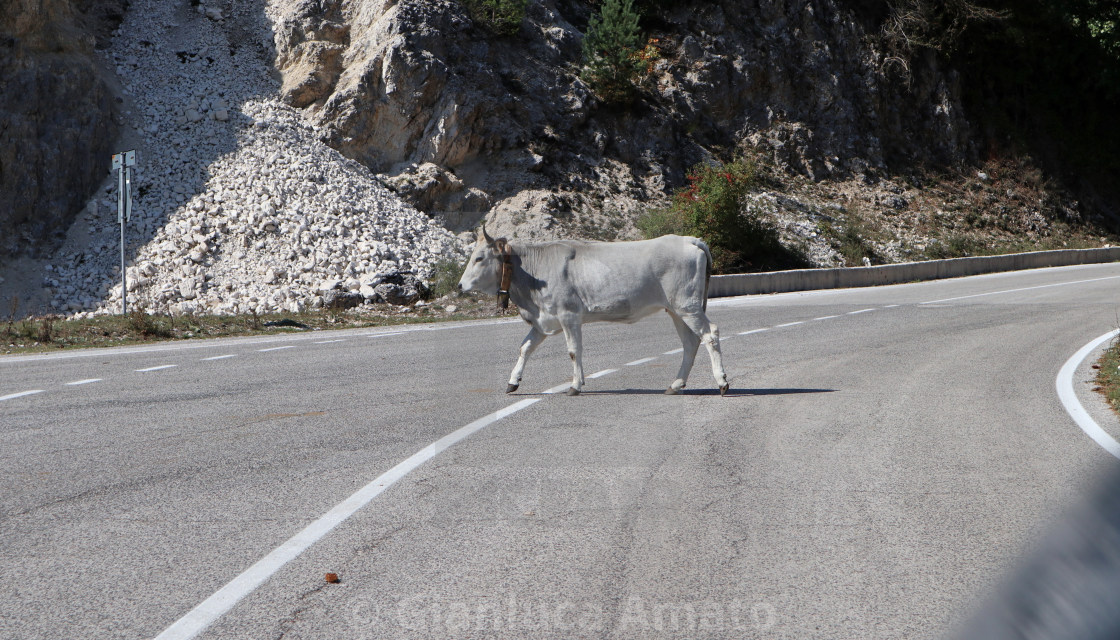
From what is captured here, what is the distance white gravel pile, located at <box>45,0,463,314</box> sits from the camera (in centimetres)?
2894

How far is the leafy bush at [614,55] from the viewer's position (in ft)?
132

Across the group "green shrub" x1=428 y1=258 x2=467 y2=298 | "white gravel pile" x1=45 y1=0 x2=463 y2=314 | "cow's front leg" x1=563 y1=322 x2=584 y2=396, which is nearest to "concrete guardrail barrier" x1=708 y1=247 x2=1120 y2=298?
"green shrub" x1=428 y1=258 x2=467 y2=298

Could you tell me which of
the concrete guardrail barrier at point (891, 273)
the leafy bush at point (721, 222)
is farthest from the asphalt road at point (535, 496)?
the leafy bush at point (721, 222)

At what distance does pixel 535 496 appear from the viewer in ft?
22.0

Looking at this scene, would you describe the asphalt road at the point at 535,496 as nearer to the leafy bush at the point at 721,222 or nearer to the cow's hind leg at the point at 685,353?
the cow's hind leg at the point at 685,353

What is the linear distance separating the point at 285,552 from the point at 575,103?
35896 millimetres

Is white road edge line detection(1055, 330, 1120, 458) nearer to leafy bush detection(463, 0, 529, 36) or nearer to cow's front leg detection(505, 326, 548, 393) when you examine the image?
cow's front leg detection(505, 326, 548, 393)

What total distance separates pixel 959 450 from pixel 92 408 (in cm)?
844

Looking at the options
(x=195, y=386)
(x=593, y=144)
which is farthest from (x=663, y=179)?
(x=195, y=386)

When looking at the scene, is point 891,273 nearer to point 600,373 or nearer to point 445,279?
point 445,279

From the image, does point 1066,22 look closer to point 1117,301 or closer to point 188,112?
point 1117,301

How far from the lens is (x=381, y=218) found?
33250 mm

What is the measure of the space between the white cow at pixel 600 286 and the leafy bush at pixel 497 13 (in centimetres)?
3072

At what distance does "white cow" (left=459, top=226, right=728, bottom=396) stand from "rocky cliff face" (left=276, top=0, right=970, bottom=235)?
23.2m
